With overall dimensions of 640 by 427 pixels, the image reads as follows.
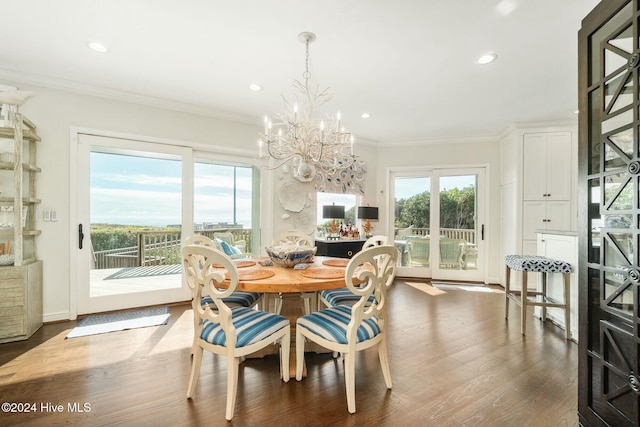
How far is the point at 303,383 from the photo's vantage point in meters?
1.92

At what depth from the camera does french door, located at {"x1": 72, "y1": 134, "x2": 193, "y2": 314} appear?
3.19 metres

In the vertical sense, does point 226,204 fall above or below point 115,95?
below

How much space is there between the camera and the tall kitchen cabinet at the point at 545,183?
409cm

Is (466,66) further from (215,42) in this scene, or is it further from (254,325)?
(254,325)

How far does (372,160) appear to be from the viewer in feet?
17.8

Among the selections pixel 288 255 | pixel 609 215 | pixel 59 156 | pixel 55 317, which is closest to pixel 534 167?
pixel 609 215

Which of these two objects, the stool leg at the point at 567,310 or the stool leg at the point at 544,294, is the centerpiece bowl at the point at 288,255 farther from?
the stool leg at the point at 544,294

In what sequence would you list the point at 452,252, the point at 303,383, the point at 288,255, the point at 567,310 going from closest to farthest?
the point at 303,383
the point at 288,255
the point at 567,310
the point at 452,252

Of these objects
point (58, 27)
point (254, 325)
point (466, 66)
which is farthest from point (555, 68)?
point (58, 27)

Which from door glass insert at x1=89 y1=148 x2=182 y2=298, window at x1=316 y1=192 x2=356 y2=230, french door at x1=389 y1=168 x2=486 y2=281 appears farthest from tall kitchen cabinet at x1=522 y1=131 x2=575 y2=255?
door glass insert at x1=89 y1=148 x2=182 y2=298

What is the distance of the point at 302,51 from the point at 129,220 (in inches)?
113

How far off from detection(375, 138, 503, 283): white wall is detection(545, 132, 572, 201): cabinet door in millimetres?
773

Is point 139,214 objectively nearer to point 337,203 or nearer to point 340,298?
point 340,298

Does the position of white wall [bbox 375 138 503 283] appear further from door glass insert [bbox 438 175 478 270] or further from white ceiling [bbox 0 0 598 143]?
white ceiling [bbox 0 0 598 143]
